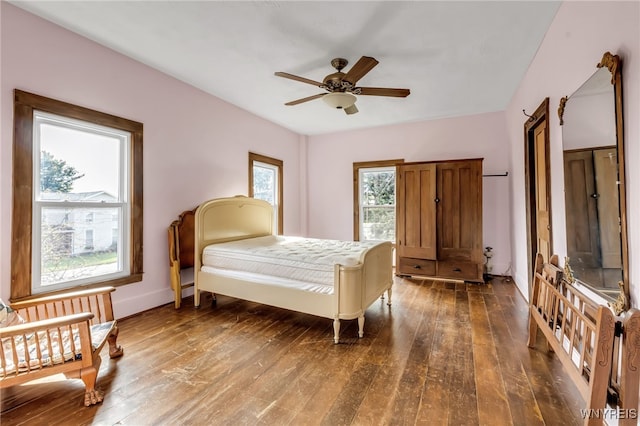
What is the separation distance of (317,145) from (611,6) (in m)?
4.74

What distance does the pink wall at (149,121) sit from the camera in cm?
216

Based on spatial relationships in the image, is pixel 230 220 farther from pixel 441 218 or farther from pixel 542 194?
pixel 542 194

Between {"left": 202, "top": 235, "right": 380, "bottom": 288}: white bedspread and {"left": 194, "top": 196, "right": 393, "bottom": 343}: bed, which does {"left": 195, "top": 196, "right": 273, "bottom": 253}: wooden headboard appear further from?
{"left": 202, "top": 235, "right": 380, "bottom": 288}: white bedspread

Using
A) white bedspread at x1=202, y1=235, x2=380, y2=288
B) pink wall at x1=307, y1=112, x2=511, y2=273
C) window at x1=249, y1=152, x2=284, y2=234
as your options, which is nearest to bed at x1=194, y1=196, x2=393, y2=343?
white bedspread at x1=202, y1=235, x2=380, y2=288

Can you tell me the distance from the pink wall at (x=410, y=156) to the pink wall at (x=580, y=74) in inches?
33.9

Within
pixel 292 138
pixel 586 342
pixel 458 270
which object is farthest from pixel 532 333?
pixel 292 138

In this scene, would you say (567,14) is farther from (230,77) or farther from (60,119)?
(60,119)

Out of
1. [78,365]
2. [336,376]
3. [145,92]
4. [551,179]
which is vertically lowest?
[336,376]

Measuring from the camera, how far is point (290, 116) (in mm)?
4734

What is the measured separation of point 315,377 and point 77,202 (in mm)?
2659

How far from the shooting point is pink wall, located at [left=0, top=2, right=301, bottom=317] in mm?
2164

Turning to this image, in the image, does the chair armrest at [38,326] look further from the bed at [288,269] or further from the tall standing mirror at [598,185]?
the tall standing mirror at [598,185]

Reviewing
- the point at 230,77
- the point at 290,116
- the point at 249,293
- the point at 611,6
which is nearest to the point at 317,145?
the point at 290,116

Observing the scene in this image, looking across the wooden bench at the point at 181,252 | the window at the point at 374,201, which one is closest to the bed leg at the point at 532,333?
the window at the point at 374,201
